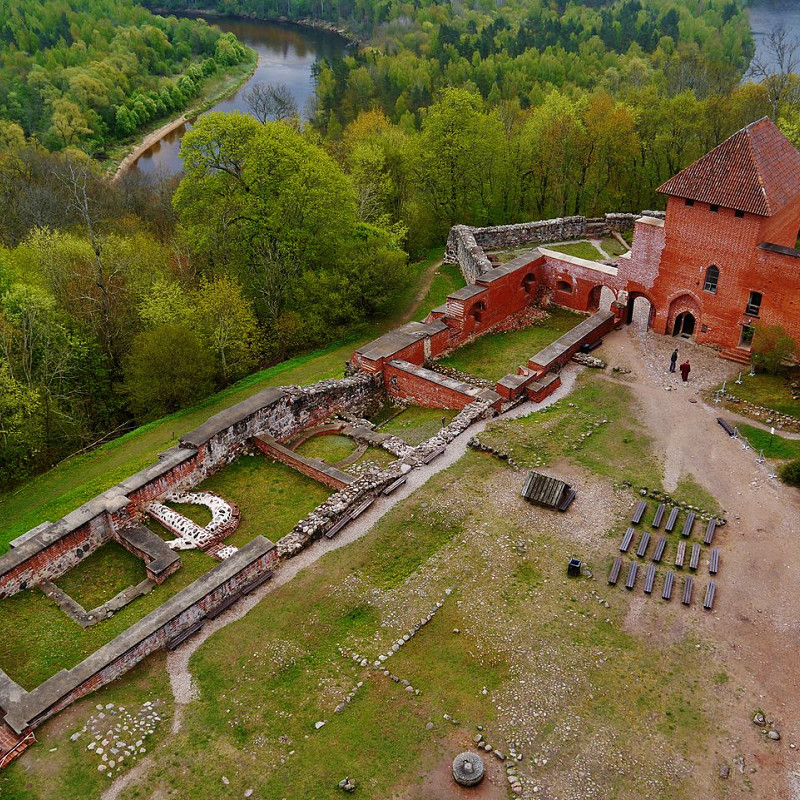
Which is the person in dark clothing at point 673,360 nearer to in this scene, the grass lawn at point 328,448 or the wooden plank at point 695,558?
the wooden plank at point 695,558

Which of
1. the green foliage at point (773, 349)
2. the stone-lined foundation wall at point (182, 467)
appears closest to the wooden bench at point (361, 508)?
the stone-lined foundation wall at point (182, 467)

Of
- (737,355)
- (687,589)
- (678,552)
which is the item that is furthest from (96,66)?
(687,589)

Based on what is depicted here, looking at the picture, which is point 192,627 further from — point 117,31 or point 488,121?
point 117,31

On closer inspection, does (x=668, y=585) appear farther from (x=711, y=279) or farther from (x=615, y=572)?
(x=711, y=279)

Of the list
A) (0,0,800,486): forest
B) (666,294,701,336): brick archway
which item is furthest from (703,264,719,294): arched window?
(0,0,800,486): forest

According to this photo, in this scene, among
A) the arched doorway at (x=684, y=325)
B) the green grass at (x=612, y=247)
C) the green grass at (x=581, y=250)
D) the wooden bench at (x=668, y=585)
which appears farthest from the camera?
the green grass at (x=612, y=247)
